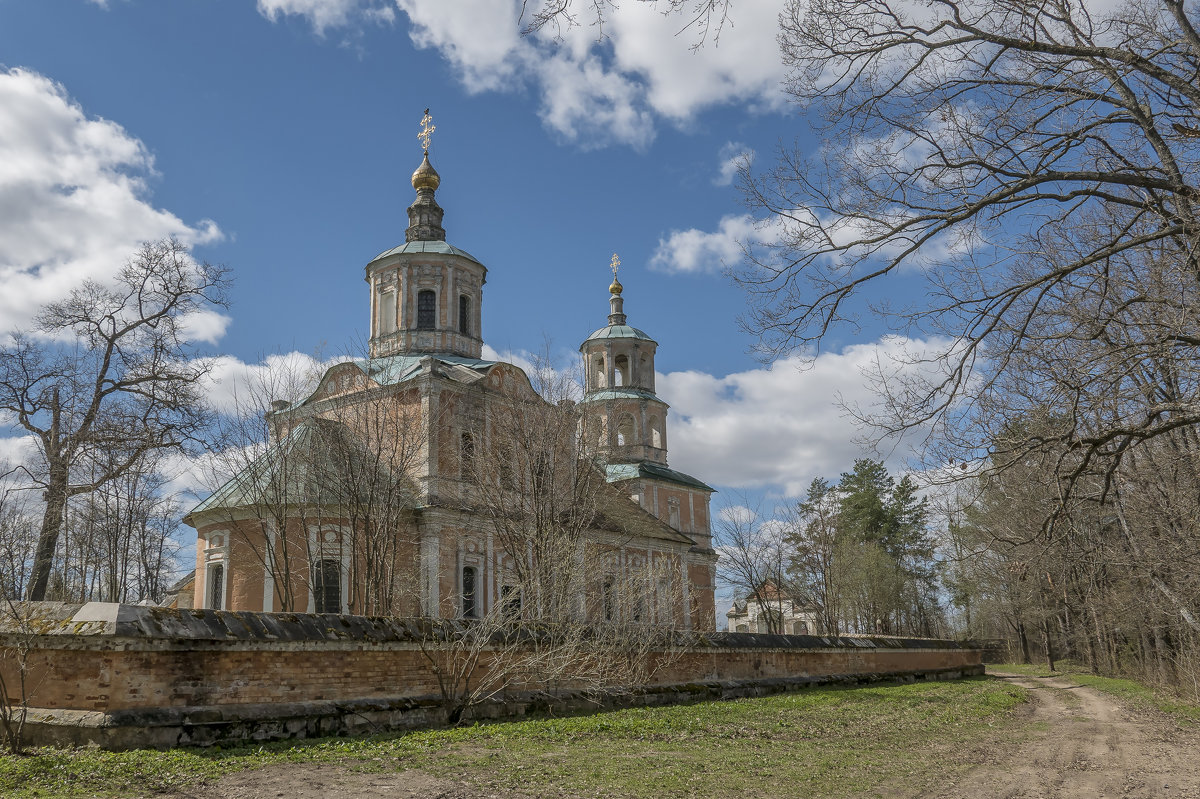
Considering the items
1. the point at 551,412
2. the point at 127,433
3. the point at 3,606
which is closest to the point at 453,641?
the point at 3,606

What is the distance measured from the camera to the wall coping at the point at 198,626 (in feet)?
25.8

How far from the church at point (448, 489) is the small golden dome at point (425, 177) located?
2.0 inches

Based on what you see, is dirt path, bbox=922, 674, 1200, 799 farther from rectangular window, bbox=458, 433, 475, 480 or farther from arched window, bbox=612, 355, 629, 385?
arched window, bbox=612, 355, 629, 385

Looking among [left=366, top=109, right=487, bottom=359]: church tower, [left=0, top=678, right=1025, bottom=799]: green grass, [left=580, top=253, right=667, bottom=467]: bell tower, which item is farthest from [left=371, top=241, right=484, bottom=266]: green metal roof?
[left=0, top=678, right=1025, bottom=799]: green grass

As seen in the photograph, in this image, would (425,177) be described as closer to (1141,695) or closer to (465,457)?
(465,457)

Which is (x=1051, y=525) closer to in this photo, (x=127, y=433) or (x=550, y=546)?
(x=550, y=546)

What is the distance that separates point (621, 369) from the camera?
4200 cm

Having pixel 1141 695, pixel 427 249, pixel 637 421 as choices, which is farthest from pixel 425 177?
pixel 1141 695

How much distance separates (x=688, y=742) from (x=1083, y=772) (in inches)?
156

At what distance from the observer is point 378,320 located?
31156 millimetres

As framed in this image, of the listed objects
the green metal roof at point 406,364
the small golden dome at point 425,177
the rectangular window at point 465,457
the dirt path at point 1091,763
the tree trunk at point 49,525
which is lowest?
the dirt path at point 1091,763

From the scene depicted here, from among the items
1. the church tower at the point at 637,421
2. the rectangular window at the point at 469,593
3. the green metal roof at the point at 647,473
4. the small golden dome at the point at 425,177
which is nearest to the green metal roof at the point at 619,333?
the church tower at the point at 637,421

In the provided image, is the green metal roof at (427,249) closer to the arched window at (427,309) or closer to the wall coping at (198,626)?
the arched window at (427,309)

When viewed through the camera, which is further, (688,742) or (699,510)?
(699,510)
